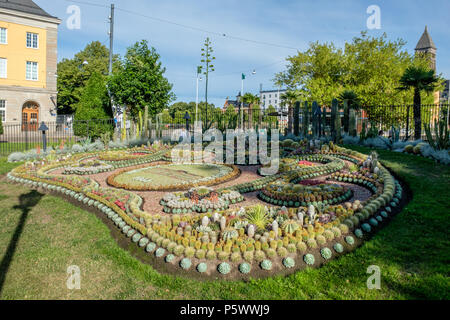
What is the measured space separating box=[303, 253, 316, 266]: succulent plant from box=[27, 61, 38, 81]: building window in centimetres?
3638

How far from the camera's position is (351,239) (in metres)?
4.25

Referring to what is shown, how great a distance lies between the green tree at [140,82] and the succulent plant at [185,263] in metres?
13.4

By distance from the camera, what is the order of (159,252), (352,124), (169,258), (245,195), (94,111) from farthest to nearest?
(94,111)
(352,124)
(245,195)
(159,252)
(169,258)

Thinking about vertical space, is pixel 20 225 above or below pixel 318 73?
below

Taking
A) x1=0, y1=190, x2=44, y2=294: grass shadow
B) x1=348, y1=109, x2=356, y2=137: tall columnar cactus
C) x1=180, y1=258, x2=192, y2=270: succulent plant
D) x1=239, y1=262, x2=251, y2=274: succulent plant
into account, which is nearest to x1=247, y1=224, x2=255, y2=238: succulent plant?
x1=239, y1=262, x2=251, y2=274: succulent plant

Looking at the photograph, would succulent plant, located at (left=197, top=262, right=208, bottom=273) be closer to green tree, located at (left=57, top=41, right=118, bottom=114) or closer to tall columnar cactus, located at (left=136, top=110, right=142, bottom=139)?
tall columnar cactus, located at (left=136, top=110, right=142, bottom=139)

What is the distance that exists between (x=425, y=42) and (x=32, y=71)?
2718 inches

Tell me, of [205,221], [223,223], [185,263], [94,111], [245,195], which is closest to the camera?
[185,263]

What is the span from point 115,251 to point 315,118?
444 inches

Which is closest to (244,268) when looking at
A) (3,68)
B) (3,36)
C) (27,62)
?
(3,68)

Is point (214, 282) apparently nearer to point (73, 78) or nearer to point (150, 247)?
point (150, 247)

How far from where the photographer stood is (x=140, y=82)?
1581 cm

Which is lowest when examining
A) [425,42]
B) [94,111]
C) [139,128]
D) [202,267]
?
[202,267]

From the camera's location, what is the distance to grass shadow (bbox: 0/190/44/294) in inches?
159
